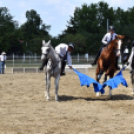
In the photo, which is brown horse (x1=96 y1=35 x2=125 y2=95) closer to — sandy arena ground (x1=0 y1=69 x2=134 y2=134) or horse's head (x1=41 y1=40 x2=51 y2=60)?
sandy arena ground (x1=0 y1=69 x2=134 y2=134)

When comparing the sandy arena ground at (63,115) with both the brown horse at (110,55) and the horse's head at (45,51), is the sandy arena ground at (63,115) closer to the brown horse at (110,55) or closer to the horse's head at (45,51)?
the brown horse at (110,55)

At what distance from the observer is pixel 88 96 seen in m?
12.9

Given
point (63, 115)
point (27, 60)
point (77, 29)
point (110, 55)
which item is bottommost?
point (63, 115)

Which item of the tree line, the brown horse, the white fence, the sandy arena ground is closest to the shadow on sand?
the sandy arena ground

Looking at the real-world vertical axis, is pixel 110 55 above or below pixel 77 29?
below

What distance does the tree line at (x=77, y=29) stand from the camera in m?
65.1

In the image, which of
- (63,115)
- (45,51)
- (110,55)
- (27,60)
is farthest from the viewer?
(27,60)

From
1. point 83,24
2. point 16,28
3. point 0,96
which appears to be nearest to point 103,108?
point 0,96

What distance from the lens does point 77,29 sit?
8675cm

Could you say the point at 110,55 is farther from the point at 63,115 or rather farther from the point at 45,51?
the point at 63,115

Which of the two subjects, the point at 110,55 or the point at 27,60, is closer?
the point at 110,55

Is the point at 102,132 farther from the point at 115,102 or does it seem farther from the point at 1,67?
the point at 1,67

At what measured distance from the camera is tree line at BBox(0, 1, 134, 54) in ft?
213

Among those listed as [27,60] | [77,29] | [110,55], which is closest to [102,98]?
[110,55]
